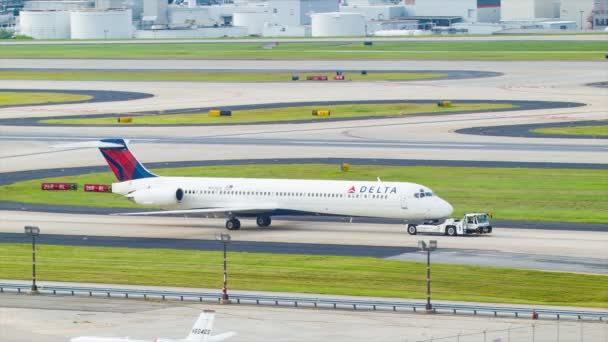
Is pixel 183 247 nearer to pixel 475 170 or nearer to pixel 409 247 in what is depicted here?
pixel 409 247

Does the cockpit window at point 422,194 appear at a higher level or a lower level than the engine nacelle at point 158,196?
higher

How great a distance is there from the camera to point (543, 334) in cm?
5397

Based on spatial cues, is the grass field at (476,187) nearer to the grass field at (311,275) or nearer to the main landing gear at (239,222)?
the main landing gear at (239,222)

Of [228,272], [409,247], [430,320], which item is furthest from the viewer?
[409,247]

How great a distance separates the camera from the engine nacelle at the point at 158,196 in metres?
89.8

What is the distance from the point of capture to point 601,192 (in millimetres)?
98312

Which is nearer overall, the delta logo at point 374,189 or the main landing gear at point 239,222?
the delta logo at point 374,189

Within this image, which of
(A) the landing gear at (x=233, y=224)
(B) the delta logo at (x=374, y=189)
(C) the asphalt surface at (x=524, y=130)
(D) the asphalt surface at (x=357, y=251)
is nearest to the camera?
(D) the asphalt surface at (x=357, y=251)

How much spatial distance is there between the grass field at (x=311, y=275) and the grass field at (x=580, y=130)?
6804 cm

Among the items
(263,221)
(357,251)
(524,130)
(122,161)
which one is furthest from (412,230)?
(524,130)

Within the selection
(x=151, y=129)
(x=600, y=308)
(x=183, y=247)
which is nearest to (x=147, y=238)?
(x=183, y=247)

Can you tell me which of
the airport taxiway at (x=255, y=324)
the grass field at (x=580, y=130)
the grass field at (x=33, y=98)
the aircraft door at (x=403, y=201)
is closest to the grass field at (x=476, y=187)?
the aircraft door at (x=403, y=201)

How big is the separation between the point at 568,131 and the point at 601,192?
4220 cm

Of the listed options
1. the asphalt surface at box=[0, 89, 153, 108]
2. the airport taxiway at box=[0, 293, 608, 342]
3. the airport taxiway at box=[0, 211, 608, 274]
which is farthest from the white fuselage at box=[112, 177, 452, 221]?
the asphalt surface at box=[0, 89, 153, 108]
